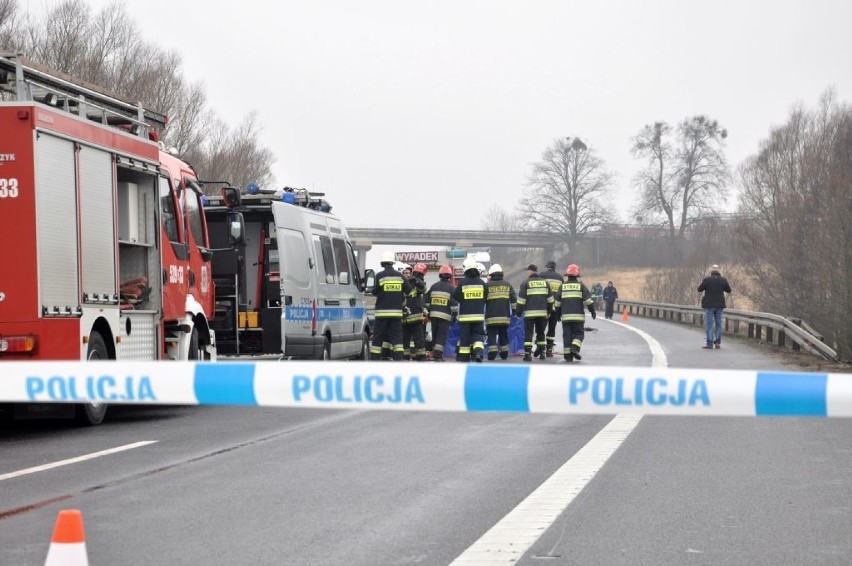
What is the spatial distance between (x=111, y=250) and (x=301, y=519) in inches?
250

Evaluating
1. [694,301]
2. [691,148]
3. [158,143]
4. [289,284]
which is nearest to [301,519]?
[158,143]

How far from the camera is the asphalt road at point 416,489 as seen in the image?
6.00 metres

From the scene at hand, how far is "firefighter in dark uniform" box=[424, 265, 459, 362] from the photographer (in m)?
22.3

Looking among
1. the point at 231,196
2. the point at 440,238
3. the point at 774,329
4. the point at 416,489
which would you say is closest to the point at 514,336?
the point at 774,329

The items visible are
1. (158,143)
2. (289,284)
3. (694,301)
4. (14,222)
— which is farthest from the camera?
(694,301)

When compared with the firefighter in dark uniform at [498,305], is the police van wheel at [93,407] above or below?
below

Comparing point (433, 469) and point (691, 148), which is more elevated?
point (691, 148)

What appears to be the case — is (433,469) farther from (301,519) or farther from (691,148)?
(691,148)

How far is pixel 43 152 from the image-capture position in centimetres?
1122

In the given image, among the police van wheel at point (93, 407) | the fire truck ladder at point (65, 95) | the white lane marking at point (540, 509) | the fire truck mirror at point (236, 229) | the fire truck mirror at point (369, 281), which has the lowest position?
the white lane marking at point (540, 509)

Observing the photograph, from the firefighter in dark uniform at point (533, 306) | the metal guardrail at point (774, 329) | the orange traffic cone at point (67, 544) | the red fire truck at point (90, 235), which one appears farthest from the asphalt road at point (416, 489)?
the metal guardrail at point (774, 329)

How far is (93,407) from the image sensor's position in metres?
12.2

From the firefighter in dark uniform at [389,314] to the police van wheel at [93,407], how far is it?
27.2 ft

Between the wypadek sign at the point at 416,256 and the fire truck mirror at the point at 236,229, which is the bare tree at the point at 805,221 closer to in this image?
the wypadek sign at the point at 416,256
